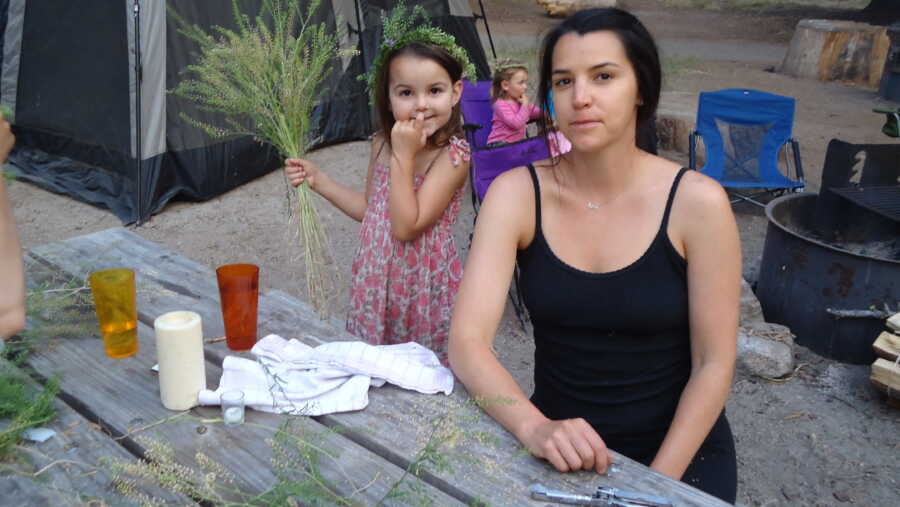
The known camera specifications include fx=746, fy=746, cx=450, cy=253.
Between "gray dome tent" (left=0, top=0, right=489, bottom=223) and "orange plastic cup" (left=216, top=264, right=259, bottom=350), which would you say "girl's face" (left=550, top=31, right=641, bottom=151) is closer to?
"orange plastic cup" (left=216, top=264, right=259, bottom=350)

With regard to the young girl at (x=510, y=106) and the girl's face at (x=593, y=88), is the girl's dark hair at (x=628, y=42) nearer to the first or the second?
the girl's face at (x=593, y=88)

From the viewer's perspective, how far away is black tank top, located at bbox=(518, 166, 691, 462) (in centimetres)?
165

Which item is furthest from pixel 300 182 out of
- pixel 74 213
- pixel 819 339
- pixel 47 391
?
pixel 74 213

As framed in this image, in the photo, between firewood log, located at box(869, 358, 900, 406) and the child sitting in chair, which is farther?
the child sitting in chair

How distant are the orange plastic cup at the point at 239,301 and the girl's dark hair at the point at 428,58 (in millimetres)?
856

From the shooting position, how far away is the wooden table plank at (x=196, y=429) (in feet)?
4.09

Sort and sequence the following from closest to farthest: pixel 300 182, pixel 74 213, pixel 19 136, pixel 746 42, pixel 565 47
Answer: pixel 565 47 < pixel 300 182 < pixel 74 213 < pixel 19 136 < pixel 746 42

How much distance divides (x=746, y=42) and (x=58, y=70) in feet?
40.7

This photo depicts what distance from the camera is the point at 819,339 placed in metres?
3.67

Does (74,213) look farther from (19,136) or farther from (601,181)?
(601,181)

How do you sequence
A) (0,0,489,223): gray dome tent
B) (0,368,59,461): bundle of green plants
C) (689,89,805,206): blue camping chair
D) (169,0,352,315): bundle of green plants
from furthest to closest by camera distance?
(689,89,805,206): blue camping chair
(0,0,489,223): gray dome tent
(169,0,352,315): bundle of green plants
(0,368,59,461): bundle of green plants

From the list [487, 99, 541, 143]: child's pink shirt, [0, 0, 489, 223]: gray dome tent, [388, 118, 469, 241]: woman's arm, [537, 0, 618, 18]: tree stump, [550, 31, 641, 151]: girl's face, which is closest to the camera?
[550, 31, 641, 151]: girl's face

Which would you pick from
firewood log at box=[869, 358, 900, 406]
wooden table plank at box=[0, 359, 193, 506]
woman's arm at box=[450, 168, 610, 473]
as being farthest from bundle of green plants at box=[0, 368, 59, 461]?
firewood log at box=[869, 358, 900, 406]

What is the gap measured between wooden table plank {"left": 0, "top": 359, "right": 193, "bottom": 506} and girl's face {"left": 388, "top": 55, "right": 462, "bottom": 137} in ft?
4.06
